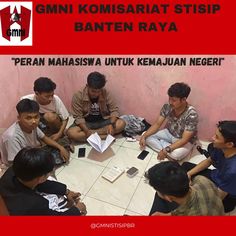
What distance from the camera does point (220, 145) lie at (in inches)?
62.6

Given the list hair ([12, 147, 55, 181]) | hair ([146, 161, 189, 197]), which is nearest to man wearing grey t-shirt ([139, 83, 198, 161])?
hair ([146, 161, 189, 197])

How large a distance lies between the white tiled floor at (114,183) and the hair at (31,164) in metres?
0.57

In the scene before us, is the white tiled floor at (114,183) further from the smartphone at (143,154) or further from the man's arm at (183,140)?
the man's arm at (183,140)

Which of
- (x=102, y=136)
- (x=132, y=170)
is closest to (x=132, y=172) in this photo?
(x=132, y=170)

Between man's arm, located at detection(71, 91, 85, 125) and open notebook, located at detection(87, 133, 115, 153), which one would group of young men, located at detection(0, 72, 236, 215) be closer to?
man's arm, located at detection(71, 91, 85, 125)

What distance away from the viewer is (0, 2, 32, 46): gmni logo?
1260 mm

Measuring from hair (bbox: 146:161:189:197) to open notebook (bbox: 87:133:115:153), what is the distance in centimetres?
88

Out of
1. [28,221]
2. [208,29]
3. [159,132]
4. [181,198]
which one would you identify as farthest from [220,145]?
[28,221]

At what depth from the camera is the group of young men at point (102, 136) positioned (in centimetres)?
129

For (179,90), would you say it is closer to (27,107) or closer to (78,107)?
(78,107)

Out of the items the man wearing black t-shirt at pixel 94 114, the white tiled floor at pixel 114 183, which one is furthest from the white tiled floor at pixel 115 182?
the man wearing black t-shirt at pixel 94 114

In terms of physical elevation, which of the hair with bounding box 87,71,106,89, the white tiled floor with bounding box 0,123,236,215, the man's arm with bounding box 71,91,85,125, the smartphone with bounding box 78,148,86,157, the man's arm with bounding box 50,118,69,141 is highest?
the hair with bounding box 87,71,106,89

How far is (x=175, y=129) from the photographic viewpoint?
2236mm

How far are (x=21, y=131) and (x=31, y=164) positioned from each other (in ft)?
1.91
